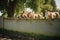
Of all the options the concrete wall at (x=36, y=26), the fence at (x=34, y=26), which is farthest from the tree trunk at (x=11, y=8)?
the concrete wall at (x=36, y=26)

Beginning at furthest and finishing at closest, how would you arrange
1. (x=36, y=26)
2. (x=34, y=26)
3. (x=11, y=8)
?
(x=11, y=8) → (x=34, y=26) → (x=36, y=26)

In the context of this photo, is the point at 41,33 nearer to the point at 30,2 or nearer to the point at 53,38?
the point at 53,38

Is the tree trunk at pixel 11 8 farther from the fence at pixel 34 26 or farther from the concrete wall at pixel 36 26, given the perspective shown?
the concrete wall at pixel 36 26

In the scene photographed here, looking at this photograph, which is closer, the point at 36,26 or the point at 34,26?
the point at 36,26

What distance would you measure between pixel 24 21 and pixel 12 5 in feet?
10.5

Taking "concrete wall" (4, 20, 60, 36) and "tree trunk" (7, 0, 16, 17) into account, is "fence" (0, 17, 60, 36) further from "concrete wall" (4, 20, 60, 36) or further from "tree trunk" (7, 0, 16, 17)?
"tree trunk" (7, 0, 16, 17)

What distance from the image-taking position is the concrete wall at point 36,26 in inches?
456

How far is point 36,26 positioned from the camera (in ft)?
41.7

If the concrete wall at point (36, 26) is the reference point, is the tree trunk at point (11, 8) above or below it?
above

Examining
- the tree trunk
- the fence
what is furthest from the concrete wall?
the tree trunk

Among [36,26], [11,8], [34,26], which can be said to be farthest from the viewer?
[11,8]

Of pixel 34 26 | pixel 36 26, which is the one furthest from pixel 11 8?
pixel 36 26

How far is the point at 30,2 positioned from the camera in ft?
52.7

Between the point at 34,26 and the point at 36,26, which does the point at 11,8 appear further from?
the point at 36,26
